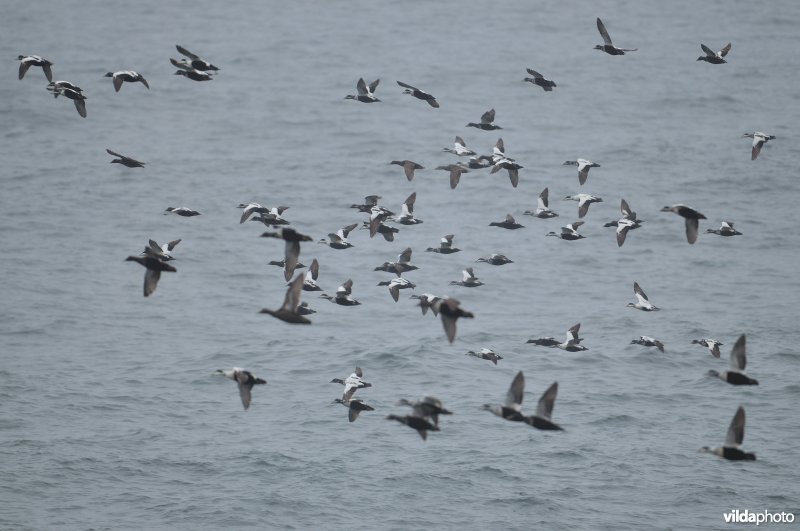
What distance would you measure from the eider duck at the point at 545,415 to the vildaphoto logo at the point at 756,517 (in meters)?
12.3

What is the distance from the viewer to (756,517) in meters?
34.9

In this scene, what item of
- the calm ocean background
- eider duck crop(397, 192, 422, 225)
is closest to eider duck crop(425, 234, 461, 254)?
eider duck crop(397, 192, 422, 225)

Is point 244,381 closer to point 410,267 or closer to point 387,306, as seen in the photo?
point 410,267

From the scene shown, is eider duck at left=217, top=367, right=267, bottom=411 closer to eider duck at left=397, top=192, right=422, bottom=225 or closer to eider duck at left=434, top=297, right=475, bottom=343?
eider duck at left=434, top=297, right=475, bottom=343

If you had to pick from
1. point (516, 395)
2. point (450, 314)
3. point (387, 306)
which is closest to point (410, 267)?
point (450, 314)

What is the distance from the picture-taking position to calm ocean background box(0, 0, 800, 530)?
36.6 m

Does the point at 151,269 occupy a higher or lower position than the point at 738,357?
lower

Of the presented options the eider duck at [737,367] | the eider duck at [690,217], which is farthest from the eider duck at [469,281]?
the eider duck at [737,367]

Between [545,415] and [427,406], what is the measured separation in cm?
228

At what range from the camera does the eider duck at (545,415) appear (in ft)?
79.3

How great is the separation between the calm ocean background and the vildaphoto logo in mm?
361

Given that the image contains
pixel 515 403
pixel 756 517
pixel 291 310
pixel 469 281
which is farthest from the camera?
pixel 756 517

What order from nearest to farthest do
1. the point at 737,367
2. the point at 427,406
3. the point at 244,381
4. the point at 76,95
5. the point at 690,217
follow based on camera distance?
the point at 737,367 → the point at 427,406 → the point at 244,381 → the point at 690,217 → the point at 76,95

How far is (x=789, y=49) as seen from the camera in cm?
10781
